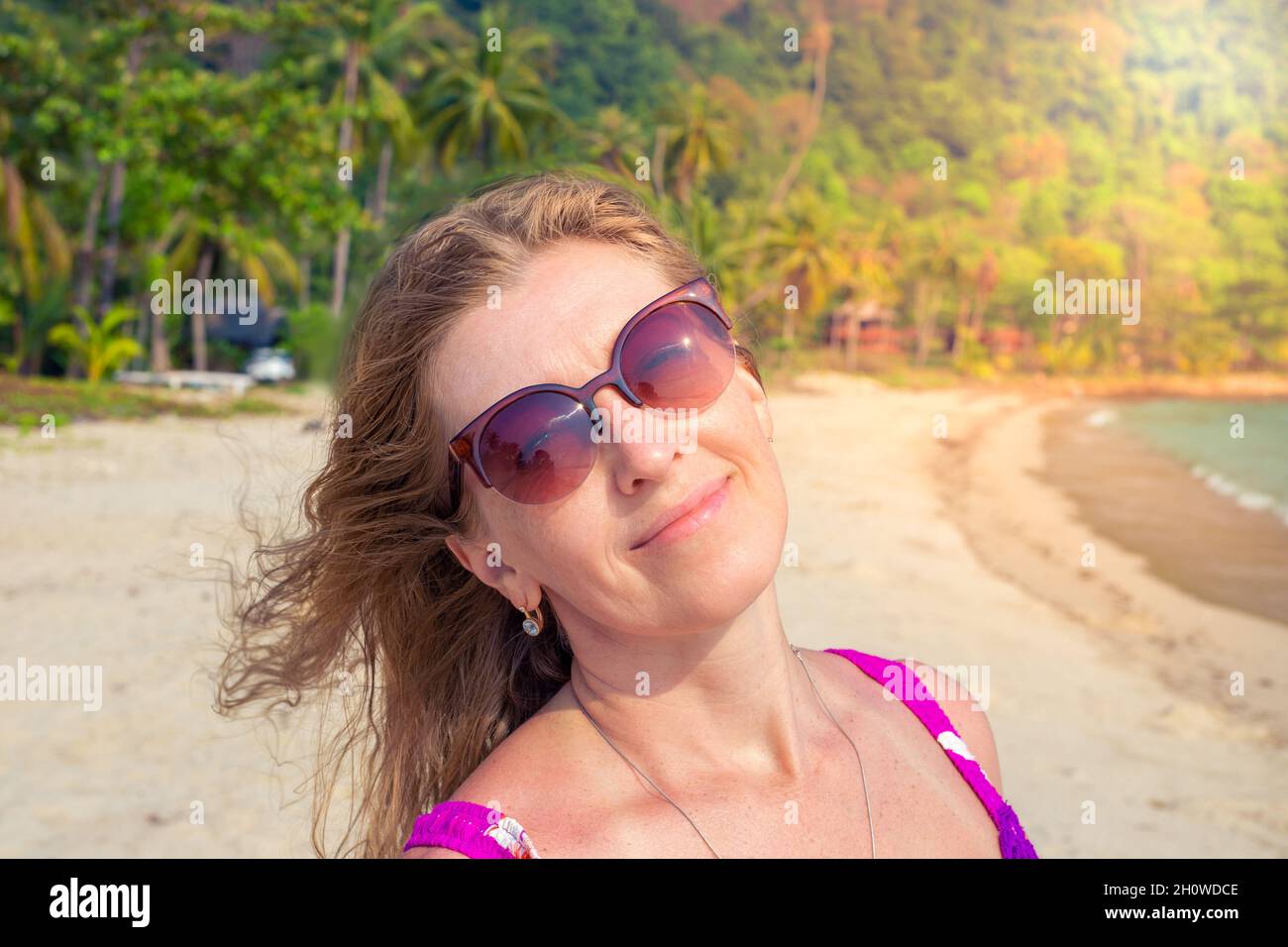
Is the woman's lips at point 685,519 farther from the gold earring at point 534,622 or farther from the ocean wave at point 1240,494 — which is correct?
the ocean wave at point 1240,494

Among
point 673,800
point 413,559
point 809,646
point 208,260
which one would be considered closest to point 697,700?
point 673,800

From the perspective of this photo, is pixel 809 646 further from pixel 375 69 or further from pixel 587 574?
pixel 375 69

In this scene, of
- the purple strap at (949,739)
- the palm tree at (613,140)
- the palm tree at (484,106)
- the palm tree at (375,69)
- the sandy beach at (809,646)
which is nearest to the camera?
the purple strap at (949,739)

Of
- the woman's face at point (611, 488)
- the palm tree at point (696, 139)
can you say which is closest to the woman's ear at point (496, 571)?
the woman's face at point (611, 488)

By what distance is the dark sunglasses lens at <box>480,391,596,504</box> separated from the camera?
123 centimetres

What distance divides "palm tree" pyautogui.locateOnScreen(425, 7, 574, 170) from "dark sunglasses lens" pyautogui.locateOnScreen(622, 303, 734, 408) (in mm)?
31537

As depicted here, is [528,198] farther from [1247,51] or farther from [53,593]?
[1247,51]

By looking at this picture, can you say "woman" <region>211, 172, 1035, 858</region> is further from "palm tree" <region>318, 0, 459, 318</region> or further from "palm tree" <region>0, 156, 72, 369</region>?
"palm tree" <region>318, 0, 459, 318</region>

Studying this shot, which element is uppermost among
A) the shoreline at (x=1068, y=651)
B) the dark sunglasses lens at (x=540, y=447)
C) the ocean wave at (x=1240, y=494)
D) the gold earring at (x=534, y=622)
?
the dark sunglasses lens at (x=540, y=447)

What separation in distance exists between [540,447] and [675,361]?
190 millimetres

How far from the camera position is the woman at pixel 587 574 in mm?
1221

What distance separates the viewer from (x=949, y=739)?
1541 millimetres

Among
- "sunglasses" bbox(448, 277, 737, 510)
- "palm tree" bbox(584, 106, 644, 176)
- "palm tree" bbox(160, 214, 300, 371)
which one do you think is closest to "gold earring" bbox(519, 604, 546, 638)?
"sunglasses" bbox(448, 277, 737, 510)
